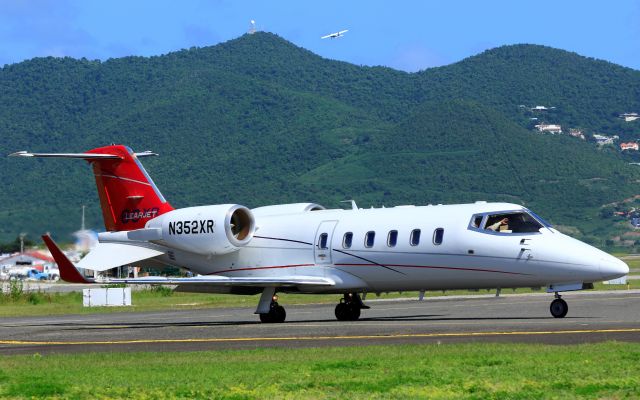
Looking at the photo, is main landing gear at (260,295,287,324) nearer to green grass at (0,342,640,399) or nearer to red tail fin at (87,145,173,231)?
red tail fin at (87,145,173,231)

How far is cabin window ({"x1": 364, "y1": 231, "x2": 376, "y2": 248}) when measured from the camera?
105 feet

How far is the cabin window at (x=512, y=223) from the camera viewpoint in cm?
3006

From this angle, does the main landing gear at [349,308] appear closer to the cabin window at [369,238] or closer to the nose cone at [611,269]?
the cabin window at [369,238]

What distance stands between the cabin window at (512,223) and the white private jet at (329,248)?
25 millimetres

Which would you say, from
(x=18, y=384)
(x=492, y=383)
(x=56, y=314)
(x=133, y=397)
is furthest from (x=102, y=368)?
(x=56, y=314)

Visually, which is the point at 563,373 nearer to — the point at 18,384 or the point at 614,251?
the point at 18,384

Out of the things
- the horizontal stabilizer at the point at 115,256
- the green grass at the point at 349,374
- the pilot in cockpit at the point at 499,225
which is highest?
the pilot in cockpit at the point at 499,225

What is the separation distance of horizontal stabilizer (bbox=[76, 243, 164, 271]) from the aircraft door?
533 cm

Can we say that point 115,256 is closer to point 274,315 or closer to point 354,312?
point 274,315

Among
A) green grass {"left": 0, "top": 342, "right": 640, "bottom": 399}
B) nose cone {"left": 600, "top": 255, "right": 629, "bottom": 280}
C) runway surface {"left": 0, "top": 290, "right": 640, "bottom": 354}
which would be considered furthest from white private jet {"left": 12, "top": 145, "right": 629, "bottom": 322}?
green grass {"left": 0, "top": 342, "right": 640, "bottom": 399}

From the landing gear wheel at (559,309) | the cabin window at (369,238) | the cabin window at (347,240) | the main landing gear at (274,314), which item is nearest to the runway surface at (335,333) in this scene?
the landing gear wheel at (559,309)

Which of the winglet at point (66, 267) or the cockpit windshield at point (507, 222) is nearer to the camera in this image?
the cockpit windshield at point (507, 222)

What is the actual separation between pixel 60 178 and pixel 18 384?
554 feet

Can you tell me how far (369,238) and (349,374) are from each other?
1561cm
